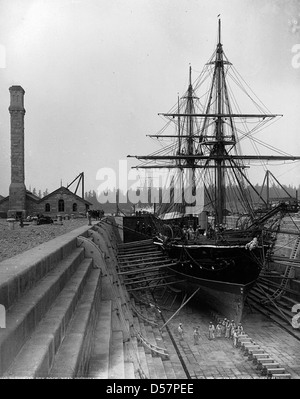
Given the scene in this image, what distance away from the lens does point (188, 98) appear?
37500 mm

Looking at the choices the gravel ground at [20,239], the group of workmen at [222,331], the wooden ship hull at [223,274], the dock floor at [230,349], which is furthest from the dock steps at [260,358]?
the gravel ground at [20,239]

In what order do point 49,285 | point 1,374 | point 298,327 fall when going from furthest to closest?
point 298,327 < point 49,285 < point 1,374

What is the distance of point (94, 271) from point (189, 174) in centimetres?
2616

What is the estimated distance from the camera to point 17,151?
125 ft

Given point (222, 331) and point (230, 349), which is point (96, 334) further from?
point (222, 331)

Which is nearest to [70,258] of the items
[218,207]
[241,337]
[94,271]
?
[94,271]

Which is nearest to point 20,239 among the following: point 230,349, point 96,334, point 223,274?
point 96,334

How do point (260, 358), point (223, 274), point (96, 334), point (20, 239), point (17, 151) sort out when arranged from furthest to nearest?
point (17, 151), point (223, 274), point (20, 239), point (260, 358), point (96, 334)

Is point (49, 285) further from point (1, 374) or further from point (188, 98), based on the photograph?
point (188, 98)

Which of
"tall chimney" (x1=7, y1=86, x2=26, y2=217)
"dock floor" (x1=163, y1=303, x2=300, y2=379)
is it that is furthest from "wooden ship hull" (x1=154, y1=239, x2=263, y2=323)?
"tall chimney" (x1=7, y1=86, x2=26, y2=217)

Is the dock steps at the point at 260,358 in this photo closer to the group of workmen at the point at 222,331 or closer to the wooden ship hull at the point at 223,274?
the group of workmen at the point at 222,331

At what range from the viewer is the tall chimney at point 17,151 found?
37719 mm

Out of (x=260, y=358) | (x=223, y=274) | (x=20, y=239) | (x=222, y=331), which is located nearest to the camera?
(x=260, y=358)

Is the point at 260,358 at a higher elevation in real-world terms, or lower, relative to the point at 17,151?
lower
